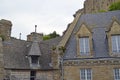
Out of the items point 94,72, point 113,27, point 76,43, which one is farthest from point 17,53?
point 113,27

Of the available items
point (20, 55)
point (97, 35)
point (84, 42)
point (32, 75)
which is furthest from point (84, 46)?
point (20, 55)

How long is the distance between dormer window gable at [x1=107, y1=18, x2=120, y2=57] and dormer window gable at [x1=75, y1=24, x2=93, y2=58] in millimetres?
1712

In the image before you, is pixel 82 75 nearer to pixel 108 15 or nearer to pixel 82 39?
pixel 82 39

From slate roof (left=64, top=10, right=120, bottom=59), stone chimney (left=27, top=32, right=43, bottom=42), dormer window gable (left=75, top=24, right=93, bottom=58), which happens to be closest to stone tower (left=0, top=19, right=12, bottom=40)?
stone chimney (left=27, top=32, right=43, bottom=42)

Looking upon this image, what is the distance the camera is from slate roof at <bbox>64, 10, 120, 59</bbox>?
870 inches

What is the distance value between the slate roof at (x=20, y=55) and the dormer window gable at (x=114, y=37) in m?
6.52

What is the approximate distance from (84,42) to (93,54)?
1453mm

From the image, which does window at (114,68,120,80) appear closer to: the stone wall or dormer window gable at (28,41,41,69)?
the stone wall

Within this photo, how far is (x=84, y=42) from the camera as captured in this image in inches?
883

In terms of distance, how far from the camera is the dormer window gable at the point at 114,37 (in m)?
21.4


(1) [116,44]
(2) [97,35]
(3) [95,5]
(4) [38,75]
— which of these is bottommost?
(4) [38,75]

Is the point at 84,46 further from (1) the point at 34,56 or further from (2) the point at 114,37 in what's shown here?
(1) the point at 34,56

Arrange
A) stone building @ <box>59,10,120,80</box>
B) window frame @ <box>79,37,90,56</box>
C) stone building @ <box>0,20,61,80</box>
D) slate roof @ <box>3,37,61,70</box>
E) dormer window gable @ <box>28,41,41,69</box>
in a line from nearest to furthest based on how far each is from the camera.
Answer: stone building @ <box>59,10,120,80</box>, window frame @ <box>79,37,90,56</box>, stone building @ <box>0,20,61,80</box>, slate roof @ <box>3,37,61,70</box>, dormer window gable @ <box>28,41,41,69</box>

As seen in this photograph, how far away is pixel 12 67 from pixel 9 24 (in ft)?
32.6
